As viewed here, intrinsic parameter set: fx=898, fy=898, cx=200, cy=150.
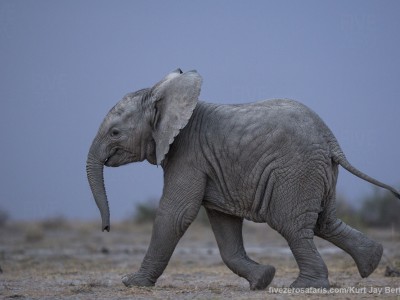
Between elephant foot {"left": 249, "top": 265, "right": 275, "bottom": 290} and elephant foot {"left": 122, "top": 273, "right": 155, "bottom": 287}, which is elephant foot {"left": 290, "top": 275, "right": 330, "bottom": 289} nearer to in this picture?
elephant foot {"left": 249, "top": 265, "right": 275, "bottom": 290}

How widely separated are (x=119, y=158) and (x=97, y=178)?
40 centimetres

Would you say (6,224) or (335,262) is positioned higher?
(335,262)

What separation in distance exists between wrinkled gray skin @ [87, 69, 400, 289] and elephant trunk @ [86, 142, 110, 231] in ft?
0.04

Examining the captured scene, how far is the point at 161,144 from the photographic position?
38.1 feet

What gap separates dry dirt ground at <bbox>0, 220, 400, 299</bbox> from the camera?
10.9m

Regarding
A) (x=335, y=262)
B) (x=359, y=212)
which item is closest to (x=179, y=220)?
(x=335, y=262)

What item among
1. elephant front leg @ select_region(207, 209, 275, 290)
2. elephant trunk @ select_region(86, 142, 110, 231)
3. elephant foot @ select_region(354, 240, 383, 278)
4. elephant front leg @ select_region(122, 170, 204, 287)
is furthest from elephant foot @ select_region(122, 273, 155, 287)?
elephant foot @ select_region(354, 240, 383, 278)

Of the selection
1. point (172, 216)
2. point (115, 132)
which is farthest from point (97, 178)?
point (172, 216)

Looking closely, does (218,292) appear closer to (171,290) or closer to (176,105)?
(171,290)

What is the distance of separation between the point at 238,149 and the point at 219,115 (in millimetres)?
618

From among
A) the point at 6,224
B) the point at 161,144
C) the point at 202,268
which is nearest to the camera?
the point at 161,144

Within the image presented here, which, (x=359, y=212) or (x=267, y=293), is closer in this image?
(x=267, y=293)

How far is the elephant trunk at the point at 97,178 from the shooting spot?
39.1ft

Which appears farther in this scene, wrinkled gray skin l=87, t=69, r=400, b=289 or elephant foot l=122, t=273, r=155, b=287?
elephant foot l=122, t=273, r=155, b=287
